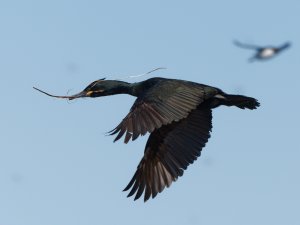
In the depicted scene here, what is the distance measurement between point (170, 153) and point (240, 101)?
1.70 metres

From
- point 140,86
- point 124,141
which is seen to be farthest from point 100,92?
point 124,141

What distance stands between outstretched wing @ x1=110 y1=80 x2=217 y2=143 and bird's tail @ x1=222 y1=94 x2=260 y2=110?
0.26 metres

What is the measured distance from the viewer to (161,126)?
38906mm

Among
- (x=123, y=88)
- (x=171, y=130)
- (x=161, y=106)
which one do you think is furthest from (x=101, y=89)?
(x=161, y=106)

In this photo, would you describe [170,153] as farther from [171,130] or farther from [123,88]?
[123,88]

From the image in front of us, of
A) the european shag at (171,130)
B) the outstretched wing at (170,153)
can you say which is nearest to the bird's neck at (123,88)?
the european shag at (171,130)

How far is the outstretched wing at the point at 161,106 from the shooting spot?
36438 millimetres

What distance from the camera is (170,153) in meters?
39.2

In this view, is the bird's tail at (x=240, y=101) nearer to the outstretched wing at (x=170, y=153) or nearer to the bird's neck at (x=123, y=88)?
the outstretched wing at (x=170, y=153)

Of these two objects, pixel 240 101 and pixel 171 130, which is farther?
pixel 171 130

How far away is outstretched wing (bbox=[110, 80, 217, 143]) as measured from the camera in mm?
36438

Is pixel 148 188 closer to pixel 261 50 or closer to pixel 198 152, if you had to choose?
pixel 198 152

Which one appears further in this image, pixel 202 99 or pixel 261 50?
pixel 261 50

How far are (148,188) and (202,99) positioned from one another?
6.75 feet
